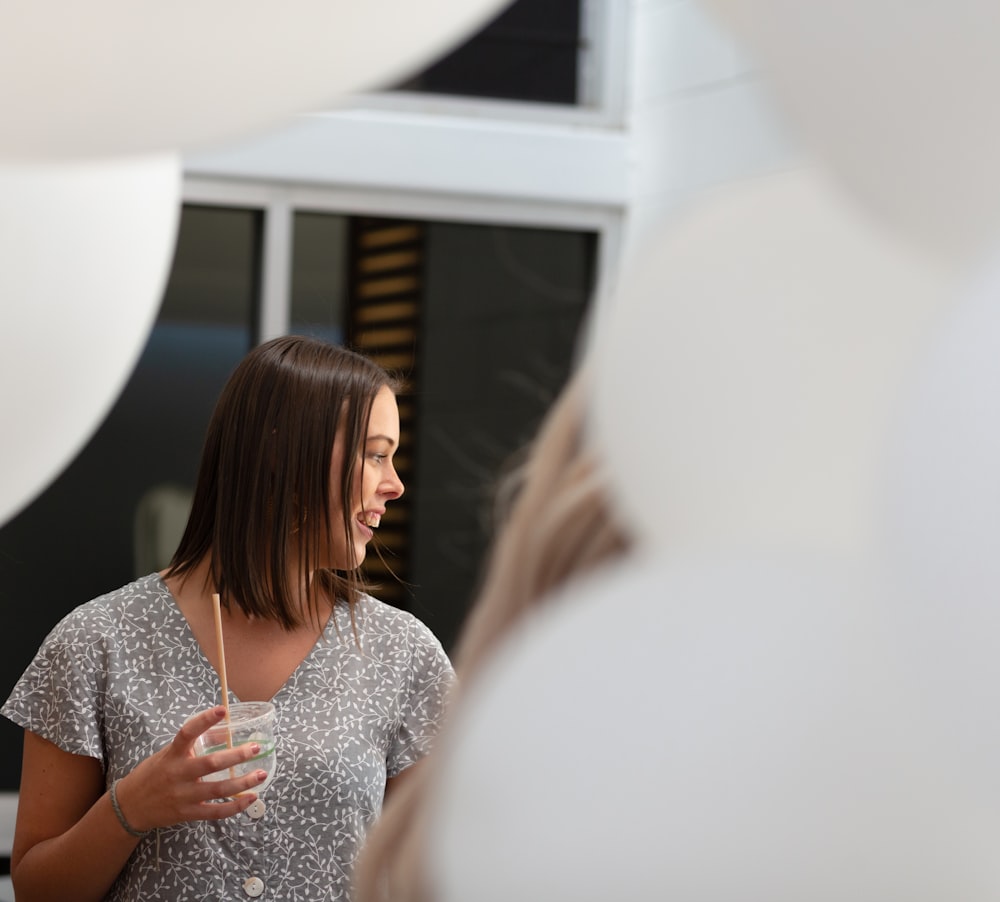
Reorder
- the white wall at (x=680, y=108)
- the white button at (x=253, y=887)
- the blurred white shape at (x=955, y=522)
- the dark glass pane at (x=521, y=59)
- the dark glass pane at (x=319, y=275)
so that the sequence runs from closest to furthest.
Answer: the blurred white shape at (x=955, y=522)
the white button at (x=253, y=887)
the white wall at (x=680, y=108)
the dark glass pane at (x=319, y=275)
the dark glass pane at (x=521, y=59)

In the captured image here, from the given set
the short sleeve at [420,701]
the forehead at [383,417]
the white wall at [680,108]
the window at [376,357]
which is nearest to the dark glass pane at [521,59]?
the white wall at [680,108]

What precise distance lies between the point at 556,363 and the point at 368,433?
179 cm

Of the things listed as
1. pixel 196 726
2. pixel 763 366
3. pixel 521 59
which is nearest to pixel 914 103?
pixel 763 366

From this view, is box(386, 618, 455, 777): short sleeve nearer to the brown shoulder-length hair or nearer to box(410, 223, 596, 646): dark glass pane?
the brown shoulder-length hair

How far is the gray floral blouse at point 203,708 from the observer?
1460 mm

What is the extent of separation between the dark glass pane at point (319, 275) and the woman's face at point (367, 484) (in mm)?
1600

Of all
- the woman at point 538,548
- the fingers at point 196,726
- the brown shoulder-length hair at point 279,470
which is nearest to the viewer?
the woman at point 538,548

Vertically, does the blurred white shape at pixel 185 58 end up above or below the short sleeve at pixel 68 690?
above

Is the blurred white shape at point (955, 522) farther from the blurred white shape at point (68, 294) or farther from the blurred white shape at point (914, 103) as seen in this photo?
the blurred white shape at point (68, 294)

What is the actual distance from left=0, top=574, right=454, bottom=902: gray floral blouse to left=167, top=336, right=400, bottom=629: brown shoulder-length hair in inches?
3.3

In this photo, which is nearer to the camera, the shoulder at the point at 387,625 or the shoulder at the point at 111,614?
the shoulder at the point at 111,614

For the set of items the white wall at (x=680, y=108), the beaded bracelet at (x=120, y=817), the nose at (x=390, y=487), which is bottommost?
the beaded bracelet at (x=120, y=817)

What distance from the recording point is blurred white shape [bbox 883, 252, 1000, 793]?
1.70 ft

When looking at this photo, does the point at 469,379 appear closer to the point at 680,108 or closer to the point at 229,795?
the point at 680,108
